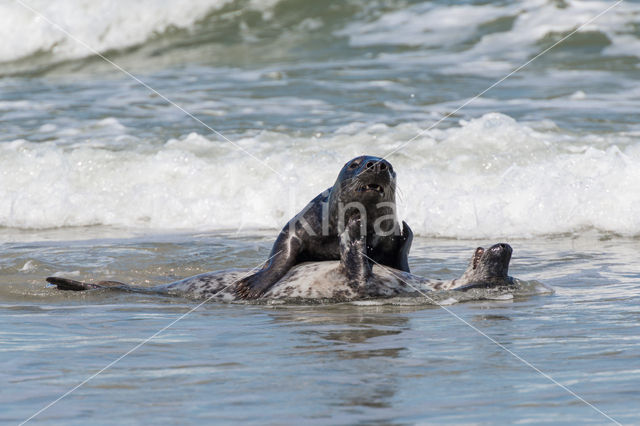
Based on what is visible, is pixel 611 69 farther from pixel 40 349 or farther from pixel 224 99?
pixel 40 349

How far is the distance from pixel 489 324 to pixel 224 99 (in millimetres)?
9932

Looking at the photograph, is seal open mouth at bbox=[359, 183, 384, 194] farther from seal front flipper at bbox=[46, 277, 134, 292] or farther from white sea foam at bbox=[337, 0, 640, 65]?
white sea foam at bbox=[337, 0, 640, 65]

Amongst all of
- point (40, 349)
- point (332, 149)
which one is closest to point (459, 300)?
point (40, 349)

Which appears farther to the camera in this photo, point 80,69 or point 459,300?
point 80,69

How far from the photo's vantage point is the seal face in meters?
6.42

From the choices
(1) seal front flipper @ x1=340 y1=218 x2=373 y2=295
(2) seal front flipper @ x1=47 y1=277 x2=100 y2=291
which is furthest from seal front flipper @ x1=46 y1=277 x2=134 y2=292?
(1) seal front flipper @ x1=340 y1=218 x2=373 y2=295

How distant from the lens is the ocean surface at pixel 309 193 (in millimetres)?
4199

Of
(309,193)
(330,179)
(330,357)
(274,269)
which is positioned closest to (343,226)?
(274,269)

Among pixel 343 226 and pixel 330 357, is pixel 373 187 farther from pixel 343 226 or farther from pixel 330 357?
pixel 330 357

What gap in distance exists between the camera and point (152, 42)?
61.6ft

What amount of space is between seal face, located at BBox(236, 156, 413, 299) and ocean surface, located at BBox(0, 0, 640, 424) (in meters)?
0.54

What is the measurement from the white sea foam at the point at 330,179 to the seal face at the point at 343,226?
109 inches

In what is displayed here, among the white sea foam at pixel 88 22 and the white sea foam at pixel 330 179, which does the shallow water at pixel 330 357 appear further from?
the white sea foam at pixel 88 22

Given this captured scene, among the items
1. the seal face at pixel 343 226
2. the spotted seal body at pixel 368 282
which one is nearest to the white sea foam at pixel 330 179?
the seal face at pixel 343 226
